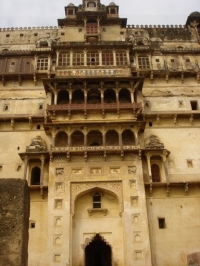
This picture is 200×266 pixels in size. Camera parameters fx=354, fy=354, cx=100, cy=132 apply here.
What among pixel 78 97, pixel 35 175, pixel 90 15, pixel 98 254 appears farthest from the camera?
pixel 90 15

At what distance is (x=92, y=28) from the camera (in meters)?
34.5

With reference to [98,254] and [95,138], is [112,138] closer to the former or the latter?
[95,138]

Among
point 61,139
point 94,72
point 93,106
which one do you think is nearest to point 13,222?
point 61,139

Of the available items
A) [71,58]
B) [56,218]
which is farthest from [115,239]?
[71,58]

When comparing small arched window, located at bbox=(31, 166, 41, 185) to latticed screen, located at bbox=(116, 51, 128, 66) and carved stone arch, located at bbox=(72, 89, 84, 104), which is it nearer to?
carved stone arch, located at bbox=(72, 89, 84, 104)

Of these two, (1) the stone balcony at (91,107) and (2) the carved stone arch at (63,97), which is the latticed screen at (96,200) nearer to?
(1) the stone balcony at (91,107)

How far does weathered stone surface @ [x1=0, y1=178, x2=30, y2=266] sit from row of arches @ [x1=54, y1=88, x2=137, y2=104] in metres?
17.3

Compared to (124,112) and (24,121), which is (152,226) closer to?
(124,112)

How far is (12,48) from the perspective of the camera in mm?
34969

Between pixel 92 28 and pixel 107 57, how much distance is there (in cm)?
612

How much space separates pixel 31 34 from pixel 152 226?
23632 mm

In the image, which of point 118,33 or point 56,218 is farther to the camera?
point 118,33

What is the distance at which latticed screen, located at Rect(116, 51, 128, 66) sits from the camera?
29.5 m

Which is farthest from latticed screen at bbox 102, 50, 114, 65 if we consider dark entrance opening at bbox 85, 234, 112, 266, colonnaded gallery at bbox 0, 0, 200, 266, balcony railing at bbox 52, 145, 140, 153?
dark entrance opening at bbox 85, 234, 112, 266
